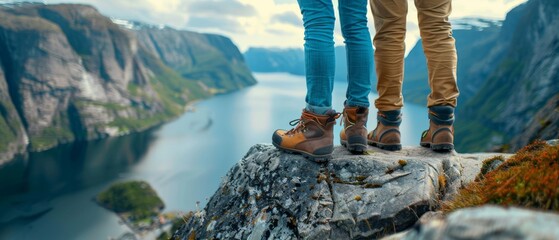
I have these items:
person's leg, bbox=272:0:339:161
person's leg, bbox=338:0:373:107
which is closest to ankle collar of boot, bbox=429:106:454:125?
person's leg, bbox=338:0:373:107

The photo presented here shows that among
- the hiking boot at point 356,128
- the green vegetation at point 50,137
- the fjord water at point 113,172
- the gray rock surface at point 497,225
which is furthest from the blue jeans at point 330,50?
the green vegetation at point 50,137

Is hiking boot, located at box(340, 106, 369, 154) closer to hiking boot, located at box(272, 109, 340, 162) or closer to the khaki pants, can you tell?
hiking boot, located at box(272, 109, 340, 162)

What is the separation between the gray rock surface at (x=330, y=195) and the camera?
176 inches

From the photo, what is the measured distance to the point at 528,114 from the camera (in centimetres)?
15375

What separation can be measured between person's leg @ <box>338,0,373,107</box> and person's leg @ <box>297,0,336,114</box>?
28cm

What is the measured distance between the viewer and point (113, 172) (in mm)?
123375

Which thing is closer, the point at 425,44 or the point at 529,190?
the point at 529,190

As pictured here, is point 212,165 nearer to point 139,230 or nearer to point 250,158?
point 139,230

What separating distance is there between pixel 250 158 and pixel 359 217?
2210mm

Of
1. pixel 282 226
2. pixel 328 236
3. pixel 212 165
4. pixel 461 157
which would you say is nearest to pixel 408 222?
pixel 328 236

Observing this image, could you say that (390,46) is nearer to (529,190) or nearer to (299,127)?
(299,127)

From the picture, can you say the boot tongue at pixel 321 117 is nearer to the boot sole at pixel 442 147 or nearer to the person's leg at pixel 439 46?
the person's leg at pixel 439 46

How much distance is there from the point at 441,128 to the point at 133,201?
101 meters

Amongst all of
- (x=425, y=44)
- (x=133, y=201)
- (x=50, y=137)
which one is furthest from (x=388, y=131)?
(x=50, y=137)
